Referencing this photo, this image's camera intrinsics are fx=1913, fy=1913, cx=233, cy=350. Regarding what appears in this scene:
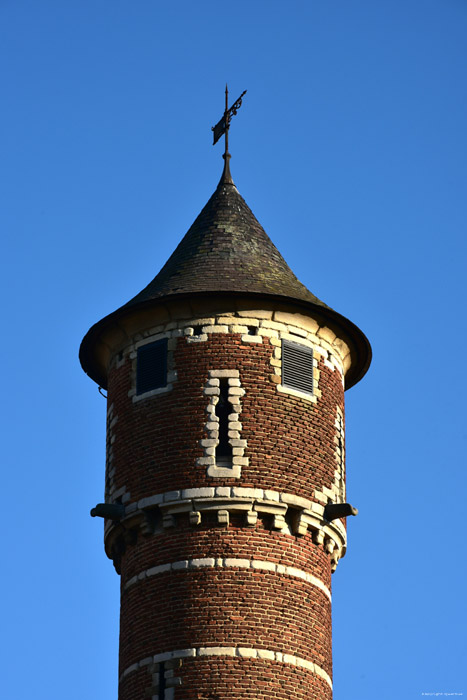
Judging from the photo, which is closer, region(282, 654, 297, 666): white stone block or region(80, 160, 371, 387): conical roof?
region(282, 654, 297, 666): white stone block

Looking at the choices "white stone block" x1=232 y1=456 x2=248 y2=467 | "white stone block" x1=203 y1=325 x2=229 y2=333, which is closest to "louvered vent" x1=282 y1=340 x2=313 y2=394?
"white stone block" x1=203 y1=325 x2=229 y2=333

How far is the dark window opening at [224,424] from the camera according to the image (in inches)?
1566

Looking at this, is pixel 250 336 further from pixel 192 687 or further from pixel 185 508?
pixel 192 687

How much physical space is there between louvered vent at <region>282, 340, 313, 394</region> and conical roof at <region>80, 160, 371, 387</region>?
0.93 metres

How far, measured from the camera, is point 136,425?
41.1 meters

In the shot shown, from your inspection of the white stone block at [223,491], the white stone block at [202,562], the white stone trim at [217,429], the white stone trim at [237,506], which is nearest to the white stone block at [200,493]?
the white stone trim at [237,506]

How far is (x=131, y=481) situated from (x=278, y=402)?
11.6 feet

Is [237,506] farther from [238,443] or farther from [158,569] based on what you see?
[158,569]

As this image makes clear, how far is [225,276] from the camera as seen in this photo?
137ft

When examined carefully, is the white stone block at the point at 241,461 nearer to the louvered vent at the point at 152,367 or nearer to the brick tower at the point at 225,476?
the brick tower at the point at 225,476

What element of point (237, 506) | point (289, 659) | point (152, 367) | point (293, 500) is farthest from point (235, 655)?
point (152, 367)

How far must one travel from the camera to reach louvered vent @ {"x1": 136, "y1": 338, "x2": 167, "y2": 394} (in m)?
41.1

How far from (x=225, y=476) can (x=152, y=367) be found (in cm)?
341

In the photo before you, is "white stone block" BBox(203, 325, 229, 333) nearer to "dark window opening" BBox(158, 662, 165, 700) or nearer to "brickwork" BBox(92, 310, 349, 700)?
"brickwork" BBox(92, 310, 349, 700)
